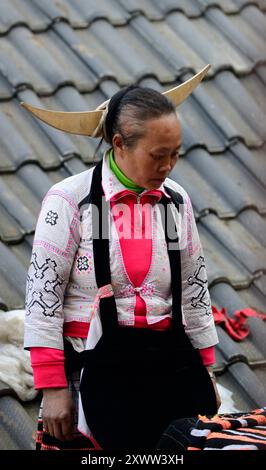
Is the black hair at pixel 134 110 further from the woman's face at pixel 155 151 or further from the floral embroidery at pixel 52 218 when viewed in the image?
the floral embroidery at pixel 52 218

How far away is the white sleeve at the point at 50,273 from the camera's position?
3029 mm

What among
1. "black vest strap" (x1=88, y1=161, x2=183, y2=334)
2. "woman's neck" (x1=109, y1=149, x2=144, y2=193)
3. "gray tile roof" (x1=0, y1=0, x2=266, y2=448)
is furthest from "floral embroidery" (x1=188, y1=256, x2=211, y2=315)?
"gray tile roof" (x1=0, y1=0, x2=266, y2=448)

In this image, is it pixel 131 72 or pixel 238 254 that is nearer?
pixel 238 254

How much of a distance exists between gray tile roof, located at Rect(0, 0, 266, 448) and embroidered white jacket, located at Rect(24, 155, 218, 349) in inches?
37.4

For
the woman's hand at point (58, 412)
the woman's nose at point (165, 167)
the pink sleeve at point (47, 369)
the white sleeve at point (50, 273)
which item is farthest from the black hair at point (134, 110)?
the woman's hand at point (58, 412)

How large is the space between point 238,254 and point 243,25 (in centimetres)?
160

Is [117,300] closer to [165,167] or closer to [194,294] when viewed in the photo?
[194,294]

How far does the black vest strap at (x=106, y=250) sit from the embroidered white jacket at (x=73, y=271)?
0.02 meters

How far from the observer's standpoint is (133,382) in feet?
9.97

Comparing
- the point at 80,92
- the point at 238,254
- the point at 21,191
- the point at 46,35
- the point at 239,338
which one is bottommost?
the point at 239,338

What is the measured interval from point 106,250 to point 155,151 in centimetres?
32
